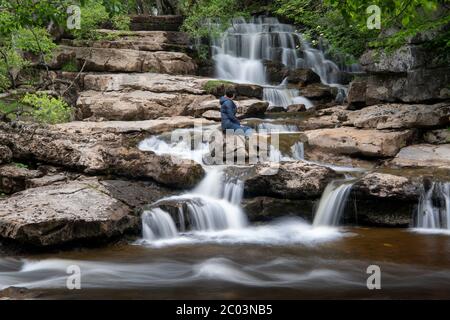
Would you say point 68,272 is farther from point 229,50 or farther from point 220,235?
point 229,50

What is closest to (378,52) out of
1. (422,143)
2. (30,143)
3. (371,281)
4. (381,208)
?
(422,143)

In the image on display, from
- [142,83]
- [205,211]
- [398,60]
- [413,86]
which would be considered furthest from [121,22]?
[205,211]

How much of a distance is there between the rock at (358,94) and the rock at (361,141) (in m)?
2.95

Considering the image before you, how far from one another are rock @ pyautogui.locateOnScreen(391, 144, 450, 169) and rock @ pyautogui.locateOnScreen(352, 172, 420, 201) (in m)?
1.28

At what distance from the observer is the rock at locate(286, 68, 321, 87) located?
1890 centimetres

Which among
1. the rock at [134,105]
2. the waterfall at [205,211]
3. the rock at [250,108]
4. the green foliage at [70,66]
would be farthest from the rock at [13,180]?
the green foliage at [70,66]

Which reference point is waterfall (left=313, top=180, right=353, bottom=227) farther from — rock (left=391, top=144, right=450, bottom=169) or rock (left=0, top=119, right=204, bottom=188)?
rock (left=0, top=119, right=204, bottom=188)

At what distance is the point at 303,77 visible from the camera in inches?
746

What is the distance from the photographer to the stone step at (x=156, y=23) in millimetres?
23625

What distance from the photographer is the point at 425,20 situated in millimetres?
10961

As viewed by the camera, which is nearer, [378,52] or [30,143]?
[30,143]

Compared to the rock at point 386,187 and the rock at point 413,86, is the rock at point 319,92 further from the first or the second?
the rock at point 386,187

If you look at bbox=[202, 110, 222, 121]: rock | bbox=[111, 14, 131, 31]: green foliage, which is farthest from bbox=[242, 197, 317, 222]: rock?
bbox=[111, 14, 131, 31]: green foliage

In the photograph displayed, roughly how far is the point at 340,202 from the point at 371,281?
329 centimetres
